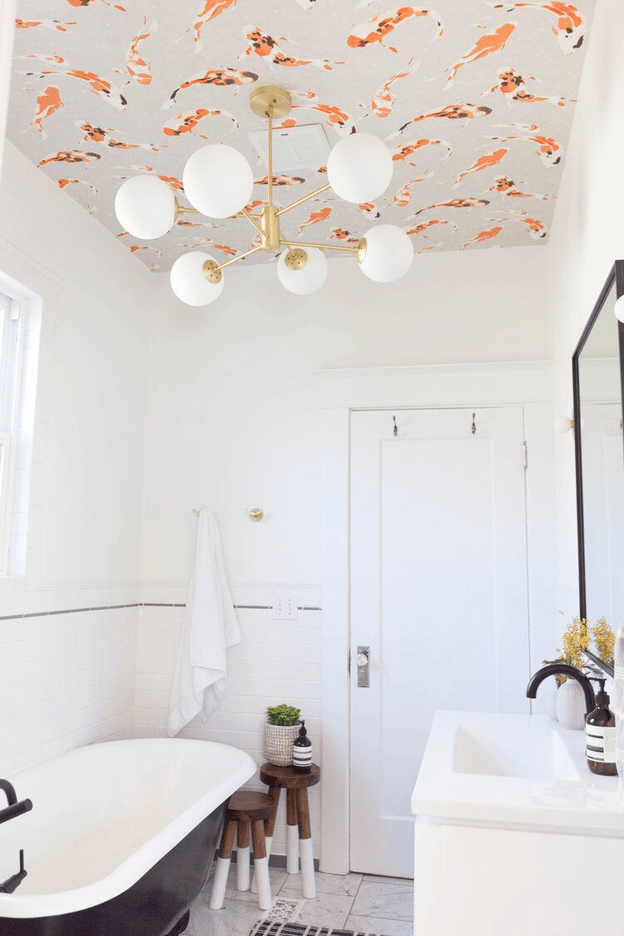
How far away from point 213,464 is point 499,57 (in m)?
2.29

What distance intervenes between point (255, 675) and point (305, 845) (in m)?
0.78

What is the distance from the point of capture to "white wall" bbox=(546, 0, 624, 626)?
2.00 metres

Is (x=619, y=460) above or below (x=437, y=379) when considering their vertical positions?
below

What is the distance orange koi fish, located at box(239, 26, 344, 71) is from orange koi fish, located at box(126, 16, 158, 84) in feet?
0.90

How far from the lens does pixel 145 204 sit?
79.4 inches

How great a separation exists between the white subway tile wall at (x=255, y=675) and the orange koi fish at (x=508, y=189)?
196cm

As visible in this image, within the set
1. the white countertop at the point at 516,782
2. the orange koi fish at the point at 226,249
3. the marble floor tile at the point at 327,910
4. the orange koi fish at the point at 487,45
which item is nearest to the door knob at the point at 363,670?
the marble floor tile at the point at 327,910

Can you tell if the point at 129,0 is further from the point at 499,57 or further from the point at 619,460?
the point at 619,460

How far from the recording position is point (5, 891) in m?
1.95

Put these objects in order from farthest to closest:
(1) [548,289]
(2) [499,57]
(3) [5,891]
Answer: (1) [548,289]
(2) [499,57]
(3) [5,891]

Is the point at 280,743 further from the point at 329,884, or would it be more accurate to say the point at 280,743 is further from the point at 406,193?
the point at 406,193

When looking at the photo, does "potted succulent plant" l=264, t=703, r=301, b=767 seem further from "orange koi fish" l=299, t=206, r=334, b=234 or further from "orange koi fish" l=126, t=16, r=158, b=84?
"orange koi fish" l=126, t=16, r=158, b=84

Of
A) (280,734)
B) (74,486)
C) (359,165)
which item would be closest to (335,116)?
(359,165)

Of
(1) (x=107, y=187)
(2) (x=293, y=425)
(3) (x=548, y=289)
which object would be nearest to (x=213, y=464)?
(2) (x=293, y=425)
